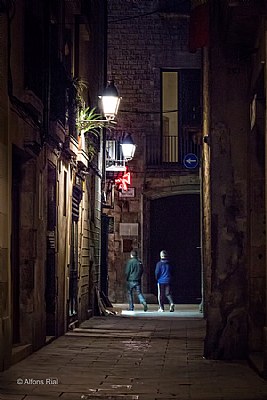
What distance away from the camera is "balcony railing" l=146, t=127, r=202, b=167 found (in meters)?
28.8

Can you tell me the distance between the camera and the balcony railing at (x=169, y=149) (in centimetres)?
2880

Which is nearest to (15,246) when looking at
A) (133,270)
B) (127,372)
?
(127,372)

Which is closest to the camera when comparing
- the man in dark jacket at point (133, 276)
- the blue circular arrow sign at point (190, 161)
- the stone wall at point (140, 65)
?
the man in dark jacket at point (133, 276)

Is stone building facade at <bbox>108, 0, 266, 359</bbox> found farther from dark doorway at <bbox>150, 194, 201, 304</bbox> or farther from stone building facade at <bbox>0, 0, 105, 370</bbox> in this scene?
dark doorway at <bbox>150, 194, 201, 304</bbox>

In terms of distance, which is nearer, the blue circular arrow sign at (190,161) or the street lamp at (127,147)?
the street lamp at (127,147)

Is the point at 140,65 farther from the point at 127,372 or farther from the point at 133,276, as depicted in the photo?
the point at 127,372

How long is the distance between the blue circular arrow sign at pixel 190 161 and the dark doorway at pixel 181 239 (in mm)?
1776

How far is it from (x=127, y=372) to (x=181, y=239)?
19760mm

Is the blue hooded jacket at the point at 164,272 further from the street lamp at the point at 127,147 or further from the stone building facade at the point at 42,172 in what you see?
the stone building facade at the point at 42,172

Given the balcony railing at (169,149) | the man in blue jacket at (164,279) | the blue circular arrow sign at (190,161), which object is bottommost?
the man in blue jacket at (164,279)

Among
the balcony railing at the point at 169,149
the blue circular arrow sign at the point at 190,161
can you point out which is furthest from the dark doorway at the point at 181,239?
the blue circular arrow sign at the point at 190,161

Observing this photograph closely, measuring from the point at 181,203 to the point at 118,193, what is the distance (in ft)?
7.91

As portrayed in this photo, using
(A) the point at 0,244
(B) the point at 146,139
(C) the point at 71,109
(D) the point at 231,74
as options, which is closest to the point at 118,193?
(B) the point at 146,139

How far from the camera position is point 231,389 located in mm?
8656
